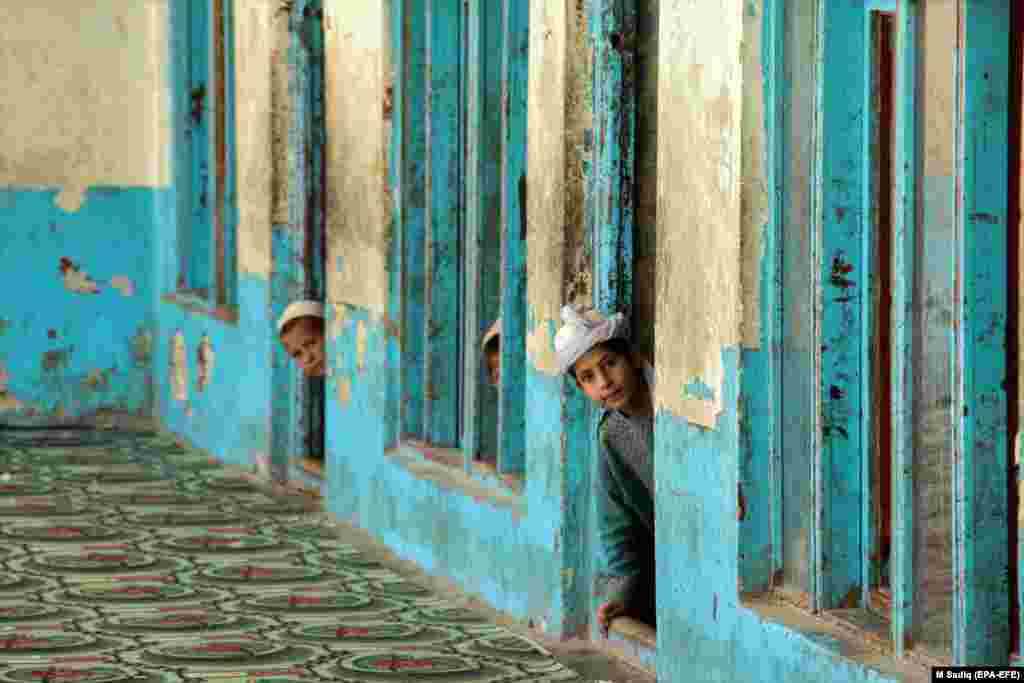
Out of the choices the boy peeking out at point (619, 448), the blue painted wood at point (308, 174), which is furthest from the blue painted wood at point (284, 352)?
the boy peeking out at point (619, 448)

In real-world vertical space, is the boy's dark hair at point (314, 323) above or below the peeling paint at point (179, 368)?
above

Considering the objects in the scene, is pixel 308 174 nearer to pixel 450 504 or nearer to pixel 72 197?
pixel 450 504

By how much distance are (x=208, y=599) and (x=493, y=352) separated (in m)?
1.43

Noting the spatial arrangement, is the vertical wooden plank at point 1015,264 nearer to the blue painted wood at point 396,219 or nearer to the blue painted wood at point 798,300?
the blue painted wood at point 798,300

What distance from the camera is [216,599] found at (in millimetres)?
8789

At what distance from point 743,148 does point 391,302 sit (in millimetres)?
3673

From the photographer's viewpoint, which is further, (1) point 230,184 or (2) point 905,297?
(1) point 230,184

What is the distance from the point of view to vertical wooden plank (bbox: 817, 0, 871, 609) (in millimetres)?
6062

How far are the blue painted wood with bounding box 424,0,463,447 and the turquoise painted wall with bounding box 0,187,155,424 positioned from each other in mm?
5753

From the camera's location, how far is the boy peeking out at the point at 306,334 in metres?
11.2

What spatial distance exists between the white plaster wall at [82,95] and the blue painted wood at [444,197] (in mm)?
5517

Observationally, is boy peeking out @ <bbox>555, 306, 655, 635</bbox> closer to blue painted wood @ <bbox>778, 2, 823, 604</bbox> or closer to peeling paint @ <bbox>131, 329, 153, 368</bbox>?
blue painted wood @ <bbox>778, 2, 823, 604</bbox>

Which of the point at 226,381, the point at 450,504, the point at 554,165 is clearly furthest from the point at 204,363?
the point at 554,165

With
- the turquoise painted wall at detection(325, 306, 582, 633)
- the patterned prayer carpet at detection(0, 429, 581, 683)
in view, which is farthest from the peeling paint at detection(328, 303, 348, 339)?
the patterned prayer carpet at detection(0, 429, 581, 683)
